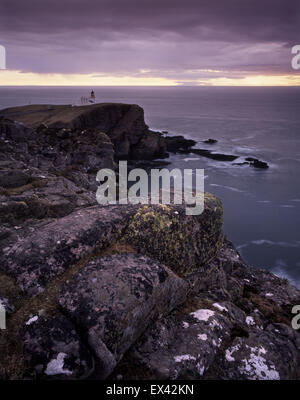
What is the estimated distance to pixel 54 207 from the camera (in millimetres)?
13000

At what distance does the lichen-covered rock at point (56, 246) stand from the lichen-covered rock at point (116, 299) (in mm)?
712

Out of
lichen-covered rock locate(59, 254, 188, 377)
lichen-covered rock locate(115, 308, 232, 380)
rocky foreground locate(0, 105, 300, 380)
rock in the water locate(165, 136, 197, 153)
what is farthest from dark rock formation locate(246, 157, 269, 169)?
lichen-covered rock locate(59, 254, 188, 377)

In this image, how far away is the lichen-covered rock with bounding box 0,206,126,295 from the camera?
22.7 feet

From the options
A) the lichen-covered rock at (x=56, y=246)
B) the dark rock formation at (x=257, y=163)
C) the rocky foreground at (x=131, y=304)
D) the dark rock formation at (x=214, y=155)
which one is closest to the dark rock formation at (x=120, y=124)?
the dark rock formation at (x=214, y=155)

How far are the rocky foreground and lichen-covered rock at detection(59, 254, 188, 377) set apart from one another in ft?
0.07

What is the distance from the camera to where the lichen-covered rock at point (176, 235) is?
27.9ft

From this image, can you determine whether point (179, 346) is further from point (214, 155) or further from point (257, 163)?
point (214, 155)

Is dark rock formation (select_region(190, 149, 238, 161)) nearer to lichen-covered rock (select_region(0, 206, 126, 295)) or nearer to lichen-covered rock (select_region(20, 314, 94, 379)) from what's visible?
lichen-covered rock (select_region(0, 206, 126, 295))

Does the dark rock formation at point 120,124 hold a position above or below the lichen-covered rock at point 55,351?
above

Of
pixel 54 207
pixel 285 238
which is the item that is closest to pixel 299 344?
pixel 54 207

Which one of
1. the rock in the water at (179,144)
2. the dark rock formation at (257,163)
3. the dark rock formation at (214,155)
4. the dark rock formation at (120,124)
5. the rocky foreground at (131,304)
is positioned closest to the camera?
the rocky foreground at (131,304)

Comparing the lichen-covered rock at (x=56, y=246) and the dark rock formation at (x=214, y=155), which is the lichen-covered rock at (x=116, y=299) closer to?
the lichen-covered rock at (x=56, y=246)

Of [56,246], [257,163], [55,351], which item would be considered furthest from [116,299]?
[257,163]
